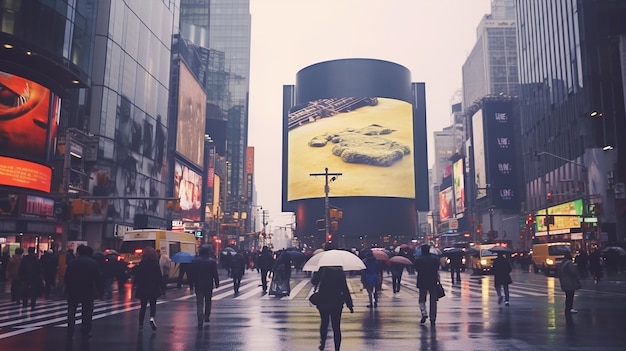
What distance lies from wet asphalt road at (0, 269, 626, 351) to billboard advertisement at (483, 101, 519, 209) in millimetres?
90314

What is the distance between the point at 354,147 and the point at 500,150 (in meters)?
28.4

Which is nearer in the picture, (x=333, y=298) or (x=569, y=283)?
(x=333, y=298)

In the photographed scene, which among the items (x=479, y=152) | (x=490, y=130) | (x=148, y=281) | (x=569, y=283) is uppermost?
(x=490, y=130)

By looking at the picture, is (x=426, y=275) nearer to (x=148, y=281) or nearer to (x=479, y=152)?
(x=148, y=281)

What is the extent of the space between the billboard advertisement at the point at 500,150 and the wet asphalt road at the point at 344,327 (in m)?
90.3

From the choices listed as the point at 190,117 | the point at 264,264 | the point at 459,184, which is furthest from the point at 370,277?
the point at 459,184

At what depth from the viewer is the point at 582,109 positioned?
60.4 meters

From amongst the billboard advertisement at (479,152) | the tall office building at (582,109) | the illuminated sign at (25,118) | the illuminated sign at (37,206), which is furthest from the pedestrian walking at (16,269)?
the billboard advertisement at (479,152)

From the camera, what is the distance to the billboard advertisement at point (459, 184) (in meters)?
133

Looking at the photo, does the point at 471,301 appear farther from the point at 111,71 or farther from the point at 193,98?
the point at 193,98

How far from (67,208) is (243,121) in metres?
168

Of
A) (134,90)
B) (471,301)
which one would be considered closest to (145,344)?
(471,301)

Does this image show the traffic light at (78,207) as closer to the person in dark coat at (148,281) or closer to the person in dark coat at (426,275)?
the person in dark coat at (148,281)

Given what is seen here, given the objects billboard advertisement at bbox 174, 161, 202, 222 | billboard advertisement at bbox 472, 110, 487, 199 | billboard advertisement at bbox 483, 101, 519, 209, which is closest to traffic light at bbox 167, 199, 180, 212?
billboard advertisement at bbox 174, 161, 202, 222
